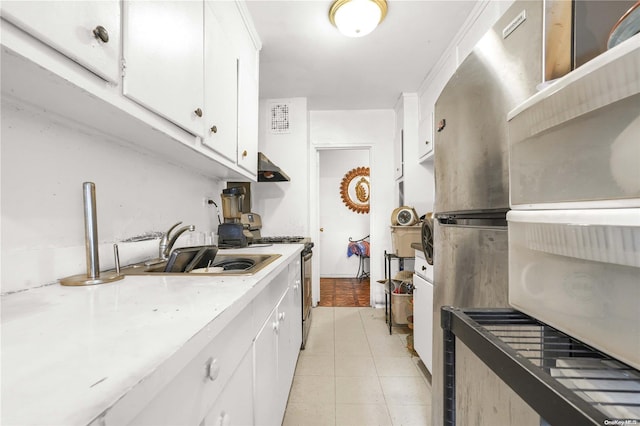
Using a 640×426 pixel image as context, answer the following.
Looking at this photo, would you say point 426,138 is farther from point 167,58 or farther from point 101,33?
point 101,33

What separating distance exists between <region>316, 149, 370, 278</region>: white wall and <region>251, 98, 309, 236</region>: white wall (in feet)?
5.84

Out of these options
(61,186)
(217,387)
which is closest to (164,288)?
(217,387)

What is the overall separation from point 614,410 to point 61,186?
138 cm

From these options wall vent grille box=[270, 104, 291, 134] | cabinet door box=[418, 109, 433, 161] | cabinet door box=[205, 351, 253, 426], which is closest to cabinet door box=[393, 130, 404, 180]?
cabinet door box=[418, 109, 433, 161]

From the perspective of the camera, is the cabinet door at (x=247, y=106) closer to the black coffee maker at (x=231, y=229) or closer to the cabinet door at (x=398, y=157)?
the black coffee maker at (x=231, y=229)

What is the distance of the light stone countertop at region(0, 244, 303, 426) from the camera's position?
0.24 m

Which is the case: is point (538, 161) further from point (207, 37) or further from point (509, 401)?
point (207, 37)

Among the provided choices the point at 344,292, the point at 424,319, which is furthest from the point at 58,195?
the point at 344,292

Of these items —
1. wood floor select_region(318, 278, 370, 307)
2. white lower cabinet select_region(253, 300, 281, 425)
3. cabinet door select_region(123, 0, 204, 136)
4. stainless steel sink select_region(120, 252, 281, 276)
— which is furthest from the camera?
wood floor select_region(318, 278, 370, 307)

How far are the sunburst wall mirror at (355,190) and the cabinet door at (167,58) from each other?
3820 mm

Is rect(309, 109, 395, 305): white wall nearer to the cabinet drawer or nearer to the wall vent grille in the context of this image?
the wall vent grille

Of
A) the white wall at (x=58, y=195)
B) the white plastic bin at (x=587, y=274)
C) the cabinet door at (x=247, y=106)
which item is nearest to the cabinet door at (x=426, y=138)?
the cabinet door at (x=247, y=106)

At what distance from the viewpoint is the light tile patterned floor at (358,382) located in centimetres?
142

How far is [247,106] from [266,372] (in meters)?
1.55
